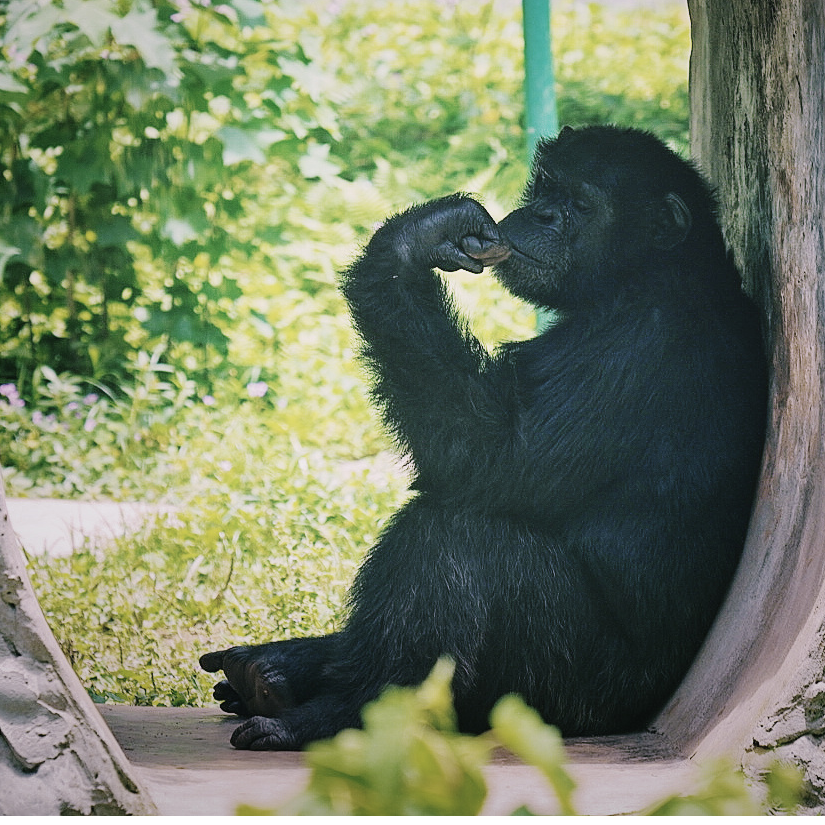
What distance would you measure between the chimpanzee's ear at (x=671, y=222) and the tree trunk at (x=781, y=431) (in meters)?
0.22

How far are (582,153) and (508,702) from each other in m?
2.95

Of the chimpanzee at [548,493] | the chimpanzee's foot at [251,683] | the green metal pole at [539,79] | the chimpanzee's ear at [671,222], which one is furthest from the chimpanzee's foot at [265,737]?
the green metal pole at [539,79]

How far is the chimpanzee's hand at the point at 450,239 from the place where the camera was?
11.1 ft

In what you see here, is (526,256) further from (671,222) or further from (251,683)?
(251,683)

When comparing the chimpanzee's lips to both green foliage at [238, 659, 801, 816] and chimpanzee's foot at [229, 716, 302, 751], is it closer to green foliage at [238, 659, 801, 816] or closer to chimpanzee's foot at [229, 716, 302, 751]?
chimpanzee's foot at [229, 716, 302, 751]

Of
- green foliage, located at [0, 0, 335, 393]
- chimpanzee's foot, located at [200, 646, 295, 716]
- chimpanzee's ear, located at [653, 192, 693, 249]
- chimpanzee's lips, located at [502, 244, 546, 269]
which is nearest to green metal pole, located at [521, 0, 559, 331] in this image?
chimpanzee's lips, located at [502, 244, 546, 269]

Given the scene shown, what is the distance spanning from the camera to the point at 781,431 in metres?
3.14

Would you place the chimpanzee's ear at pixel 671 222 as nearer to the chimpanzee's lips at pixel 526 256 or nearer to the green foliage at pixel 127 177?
the chimpanzee's lips at pixel 526 256

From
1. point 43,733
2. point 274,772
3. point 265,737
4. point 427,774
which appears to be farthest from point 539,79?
point 427,774

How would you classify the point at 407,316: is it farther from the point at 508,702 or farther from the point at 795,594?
the point at 508,702

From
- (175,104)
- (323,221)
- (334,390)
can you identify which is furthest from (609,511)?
(323,221)

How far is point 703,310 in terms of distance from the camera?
337 cm

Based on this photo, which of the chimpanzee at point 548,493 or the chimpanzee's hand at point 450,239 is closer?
the chimpanzee at point 548,493

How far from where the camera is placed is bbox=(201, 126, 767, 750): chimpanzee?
10.5 ft
